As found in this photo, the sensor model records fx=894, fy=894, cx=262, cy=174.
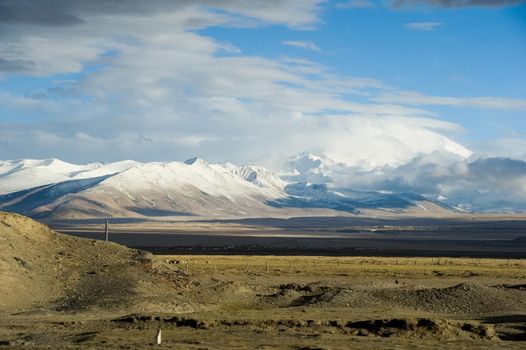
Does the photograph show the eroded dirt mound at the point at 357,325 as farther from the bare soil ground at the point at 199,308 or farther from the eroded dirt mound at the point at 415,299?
the eroded dirt mound at the point at 415,299

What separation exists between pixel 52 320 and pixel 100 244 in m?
16.9

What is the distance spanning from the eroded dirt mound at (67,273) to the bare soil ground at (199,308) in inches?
2.9

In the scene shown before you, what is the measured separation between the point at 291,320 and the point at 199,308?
9973 millimetres

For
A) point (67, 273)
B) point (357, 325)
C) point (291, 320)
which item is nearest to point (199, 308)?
point (67, 273)

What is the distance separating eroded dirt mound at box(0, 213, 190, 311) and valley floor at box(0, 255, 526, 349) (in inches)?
42.8

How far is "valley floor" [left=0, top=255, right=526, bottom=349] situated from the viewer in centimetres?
3481

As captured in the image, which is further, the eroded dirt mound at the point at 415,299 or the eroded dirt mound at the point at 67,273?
the eroded dirt mound at the point at 415,299

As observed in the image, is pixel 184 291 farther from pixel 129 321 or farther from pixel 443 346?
pixel 443 346

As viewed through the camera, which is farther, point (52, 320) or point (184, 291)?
point (184, 291)

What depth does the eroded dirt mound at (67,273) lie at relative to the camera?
49625 millimetres

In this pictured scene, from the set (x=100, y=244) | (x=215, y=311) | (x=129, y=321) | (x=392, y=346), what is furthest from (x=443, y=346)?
(x=100, y=244)

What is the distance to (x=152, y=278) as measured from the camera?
180 ft

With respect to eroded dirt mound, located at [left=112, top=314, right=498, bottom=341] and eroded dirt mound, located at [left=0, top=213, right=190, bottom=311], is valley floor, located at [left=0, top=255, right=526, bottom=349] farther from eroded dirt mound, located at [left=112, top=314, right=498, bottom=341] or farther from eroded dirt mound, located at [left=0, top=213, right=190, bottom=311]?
eroded dirt mound, located at [left=0, top=213, right=190, bottom=311]

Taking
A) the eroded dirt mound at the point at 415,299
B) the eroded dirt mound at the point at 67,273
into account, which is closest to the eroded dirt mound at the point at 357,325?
the eroded dirt mound at the point at 67,273
